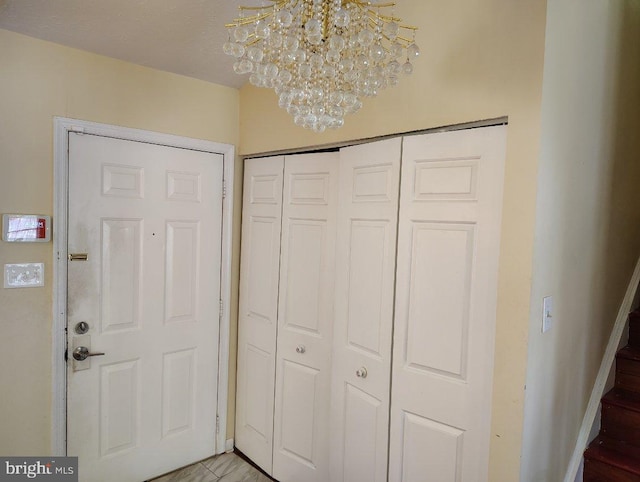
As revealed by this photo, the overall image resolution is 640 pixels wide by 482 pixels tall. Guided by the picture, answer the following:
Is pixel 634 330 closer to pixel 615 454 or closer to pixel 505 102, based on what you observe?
pixel 615 454

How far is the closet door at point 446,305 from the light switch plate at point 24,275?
65.0 inches

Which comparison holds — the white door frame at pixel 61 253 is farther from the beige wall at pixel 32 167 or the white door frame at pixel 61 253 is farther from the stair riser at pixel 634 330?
the stair riser at pixel 634 330

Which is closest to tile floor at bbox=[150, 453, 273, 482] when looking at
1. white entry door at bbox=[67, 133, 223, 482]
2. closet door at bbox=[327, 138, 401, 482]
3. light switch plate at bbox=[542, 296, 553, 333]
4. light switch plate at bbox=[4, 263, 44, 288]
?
white entry door at bbox=[67, 133, 223, 482]

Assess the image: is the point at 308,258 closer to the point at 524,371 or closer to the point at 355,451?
the point at 355,451

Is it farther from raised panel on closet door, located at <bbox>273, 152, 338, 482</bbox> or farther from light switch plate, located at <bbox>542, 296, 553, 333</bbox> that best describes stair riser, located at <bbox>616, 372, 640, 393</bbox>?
raised panel on closet door, located at <bbox>273, 152, 338, 482</bbox>

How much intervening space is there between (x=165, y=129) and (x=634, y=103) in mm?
2587

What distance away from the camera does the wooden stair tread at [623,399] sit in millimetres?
1843

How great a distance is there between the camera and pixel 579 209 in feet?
5.47

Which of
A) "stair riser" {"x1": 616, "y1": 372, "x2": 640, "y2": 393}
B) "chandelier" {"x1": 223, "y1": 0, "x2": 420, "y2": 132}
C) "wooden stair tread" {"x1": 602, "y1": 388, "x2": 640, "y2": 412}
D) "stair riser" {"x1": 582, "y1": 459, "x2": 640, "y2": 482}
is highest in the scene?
"chandelier" {"x1": 223, "y1": 0, "x2": 420, "y2": 132}

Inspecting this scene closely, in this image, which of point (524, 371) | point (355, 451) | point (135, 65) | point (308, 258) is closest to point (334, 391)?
point (355, 451)

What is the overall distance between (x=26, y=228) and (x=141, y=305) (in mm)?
660

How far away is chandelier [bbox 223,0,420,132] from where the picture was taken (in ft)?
3.22

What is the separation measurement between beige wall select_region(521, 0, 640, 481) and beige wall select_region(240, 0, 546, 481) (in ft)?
0.15

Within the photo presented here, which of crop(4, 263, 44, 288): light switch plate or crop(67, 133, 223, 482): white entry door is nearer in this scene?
crop(4, 263, 44, 288): light switch plate
